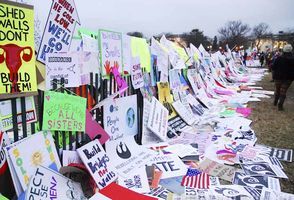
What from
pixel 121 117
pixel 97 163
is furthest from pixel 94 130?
pixel 121 117

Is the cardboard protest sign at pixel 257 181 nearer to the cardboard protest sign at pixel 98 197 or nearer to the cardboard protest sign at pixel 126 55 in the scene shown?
the cardboard protest sign at pixel 98 197

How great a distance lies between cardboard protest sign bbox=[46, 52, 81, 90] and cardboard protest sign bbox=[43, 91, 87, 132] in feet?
0.45

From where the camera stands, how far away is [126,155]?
4.12m

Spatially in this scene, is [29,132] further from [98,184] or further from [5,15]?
[5,15]

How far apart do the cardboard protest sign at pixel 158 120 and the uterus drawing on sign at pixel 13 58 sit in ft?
8.77

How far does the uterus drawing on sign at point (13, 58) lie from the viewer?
259cm

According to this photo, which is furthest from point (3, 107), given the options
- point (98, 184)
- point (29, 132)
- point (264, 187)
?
point (264, 187)

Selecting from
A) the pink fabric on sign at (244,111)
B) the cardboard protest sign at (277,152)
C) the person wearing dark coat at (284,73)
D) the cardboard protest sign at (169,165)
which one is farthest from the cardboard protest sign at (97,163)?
the person wearing dark coat at (284,73)

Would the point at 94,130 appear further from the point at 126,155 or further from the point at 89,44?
the point at 89,44

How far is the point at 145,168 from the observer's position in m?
3.95

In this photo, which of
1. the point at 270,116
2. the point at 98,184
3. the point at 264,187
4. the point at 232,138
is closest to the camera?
the point at 98,184

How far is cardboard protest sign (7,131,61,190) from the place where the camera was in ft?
8.61

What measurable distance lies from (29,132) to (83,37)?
5.81 feet

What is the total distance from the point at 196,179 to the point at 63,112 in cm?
182
